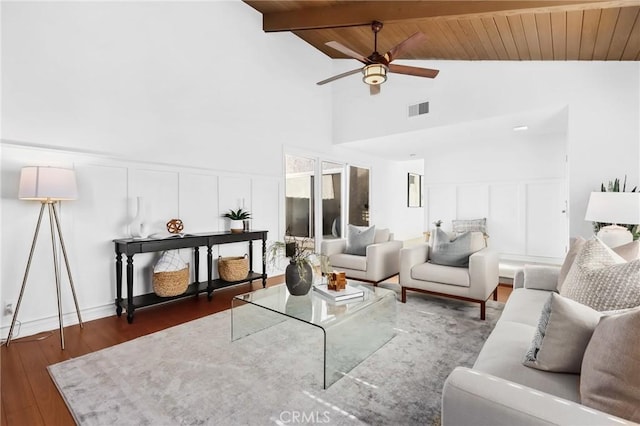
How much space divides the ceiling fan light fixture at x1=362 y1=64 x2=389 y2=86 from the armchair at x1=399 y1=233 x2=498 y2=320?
185cm

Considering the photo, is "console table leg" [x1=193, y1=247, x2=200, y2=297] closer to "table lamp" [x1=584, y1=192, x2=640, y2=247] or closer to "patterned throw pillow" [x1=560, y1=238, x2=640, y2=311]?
"patterned throw pillow" [x1=560, y1=238, x2=640, y2=311]

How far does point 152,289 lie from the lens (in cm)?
375

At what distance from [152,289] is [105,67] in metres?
2.42

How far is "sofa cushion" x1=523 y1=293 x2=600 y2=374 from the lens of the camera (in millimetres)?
1175

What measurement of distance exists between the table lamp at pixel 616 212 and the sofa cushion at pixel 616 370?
2.68 metres

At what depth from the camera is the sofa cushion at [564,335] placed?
1175mm

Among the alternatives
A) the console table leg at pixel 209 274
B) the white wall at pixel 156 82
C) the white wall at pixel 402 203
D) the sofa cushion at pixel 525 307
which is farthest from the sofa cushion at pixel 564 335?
the white wall at pixel 402 203

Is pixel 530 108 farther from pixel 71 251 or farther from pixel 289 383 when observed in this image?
pixel 71 251

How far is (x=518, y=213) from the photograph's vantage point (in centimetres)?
621

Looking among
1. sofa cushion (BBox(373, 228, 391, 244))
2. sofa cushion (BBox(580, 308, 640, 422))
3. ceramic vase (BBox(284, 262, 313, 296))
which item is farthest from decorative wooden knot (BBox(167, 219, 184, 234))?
sofa cushion (BBox(580, 308, 640, 422))

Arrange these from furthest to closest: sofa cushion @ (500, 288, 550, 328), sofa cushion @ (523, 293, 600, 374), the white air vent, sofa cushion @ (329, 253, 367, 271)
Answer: the white air vent, sofa cushion @ (329, 253, 367, 271), sofa cushion @ (500, 288, 550, 328), sofa cushion @ (523, 293, 600, 374)

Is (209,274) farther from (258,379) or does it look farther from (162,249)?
(258,379)

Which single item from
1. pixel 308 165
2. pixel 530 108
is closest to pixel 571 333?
pixel 530 108

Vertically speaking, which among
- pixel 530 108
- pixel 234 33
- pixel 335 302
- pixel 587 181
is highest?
pixel 234 33
